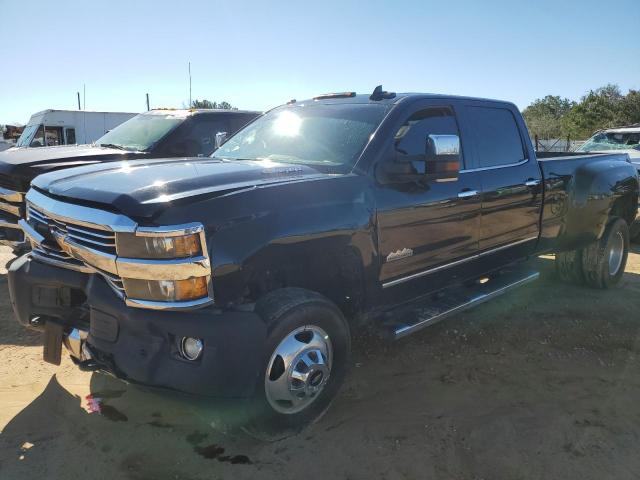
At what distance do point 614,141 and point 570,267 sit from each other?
962 centimetres

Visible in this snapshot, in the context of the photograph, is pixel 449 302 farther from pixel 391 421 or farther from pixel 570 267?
pixel 570 267

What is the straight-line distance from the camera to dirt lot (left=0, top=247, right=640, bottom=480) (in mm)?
2705

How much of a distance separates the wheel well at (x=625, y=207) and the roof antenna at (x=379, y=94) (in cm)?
338

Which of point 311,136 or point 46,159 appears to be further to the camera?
point 46,159

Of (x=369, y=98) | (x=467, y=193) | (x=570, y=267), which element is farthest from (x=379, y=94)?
(x=570, y=267)

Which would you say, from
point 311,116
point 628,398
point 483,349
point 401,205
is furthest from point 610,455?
point 311,116

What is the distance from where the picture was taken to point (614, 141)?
13.8 meters

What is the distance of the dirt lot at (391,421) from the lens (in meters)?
2.71

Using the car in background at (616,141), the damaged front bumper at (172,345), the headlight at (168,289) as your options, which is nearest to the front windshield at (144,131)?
the damaged front bumper at (172,345)

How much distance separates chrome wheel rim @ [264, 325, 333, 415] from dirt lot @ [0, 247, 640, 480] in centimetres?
24

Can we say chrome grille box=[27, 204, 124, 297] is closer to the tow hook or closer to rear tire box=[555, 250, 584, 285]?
the tow hook

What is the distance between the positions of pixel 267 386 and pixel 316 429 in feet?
1.76

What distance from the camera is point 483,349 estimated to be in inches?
169

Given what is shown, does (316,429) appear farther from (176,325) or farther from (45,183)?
(45,183)
